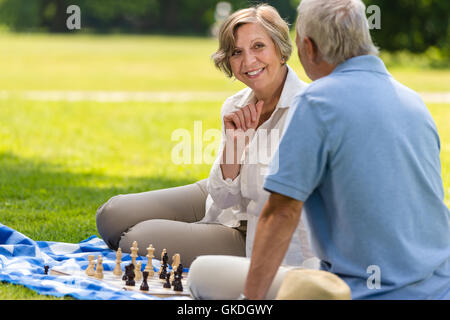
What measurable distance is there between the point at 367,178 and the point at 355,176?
5 cm

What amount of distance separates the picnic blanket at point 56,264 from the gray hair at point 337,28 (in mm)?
1615

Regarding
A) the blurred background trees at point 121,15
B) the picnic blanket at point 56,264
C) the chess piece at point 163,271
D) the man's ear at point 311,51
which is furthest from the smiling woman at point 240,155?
the blurred background trees at point 121,15

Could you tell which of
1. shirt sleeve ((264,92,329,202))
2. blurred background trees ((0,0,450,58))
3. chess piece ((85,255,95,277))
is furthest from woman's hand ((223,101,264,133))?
blurred background trees ((0,0,450,58))

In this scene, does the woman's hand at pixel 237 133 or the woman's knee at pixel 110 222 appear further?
the woman's knee at pixel 110 222

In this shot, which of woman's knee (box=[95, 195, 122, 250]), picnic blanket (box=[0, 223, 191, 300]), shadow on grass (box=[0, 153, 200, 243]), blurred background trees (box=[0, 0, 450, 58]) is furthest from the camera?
blurred background trees (box=[0, 0, 450, 58])

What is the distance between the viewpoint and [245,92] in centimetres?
500

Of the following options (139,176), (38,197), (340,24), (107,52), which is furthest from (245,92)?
(107,52)

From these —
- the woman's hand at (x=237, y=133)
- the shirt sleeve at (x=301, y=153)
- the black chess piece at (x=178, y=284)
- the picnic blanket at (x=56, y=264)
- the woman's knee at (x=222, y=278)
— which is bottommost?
the picnic blanket at (x=56, y=264)

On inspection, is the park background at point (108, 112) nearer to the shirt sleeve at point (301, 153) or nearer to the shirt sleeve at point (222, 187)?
the shirt sleeve at point (222, 187)

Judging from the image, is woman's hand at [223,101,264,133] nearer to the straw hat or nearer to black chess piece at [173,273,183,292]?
black chess piece at [173,273,183,292]

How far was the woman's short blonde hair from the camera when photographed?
473cm

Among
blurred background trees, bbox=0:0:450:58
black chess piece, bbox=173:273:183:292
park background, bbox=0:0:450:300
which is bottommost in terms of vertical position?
blurred background trees, bbox=0:0:450:58

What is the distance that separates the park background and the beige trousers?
0.83 m

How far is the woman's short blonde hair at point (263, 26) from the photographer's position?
15.5 feet
